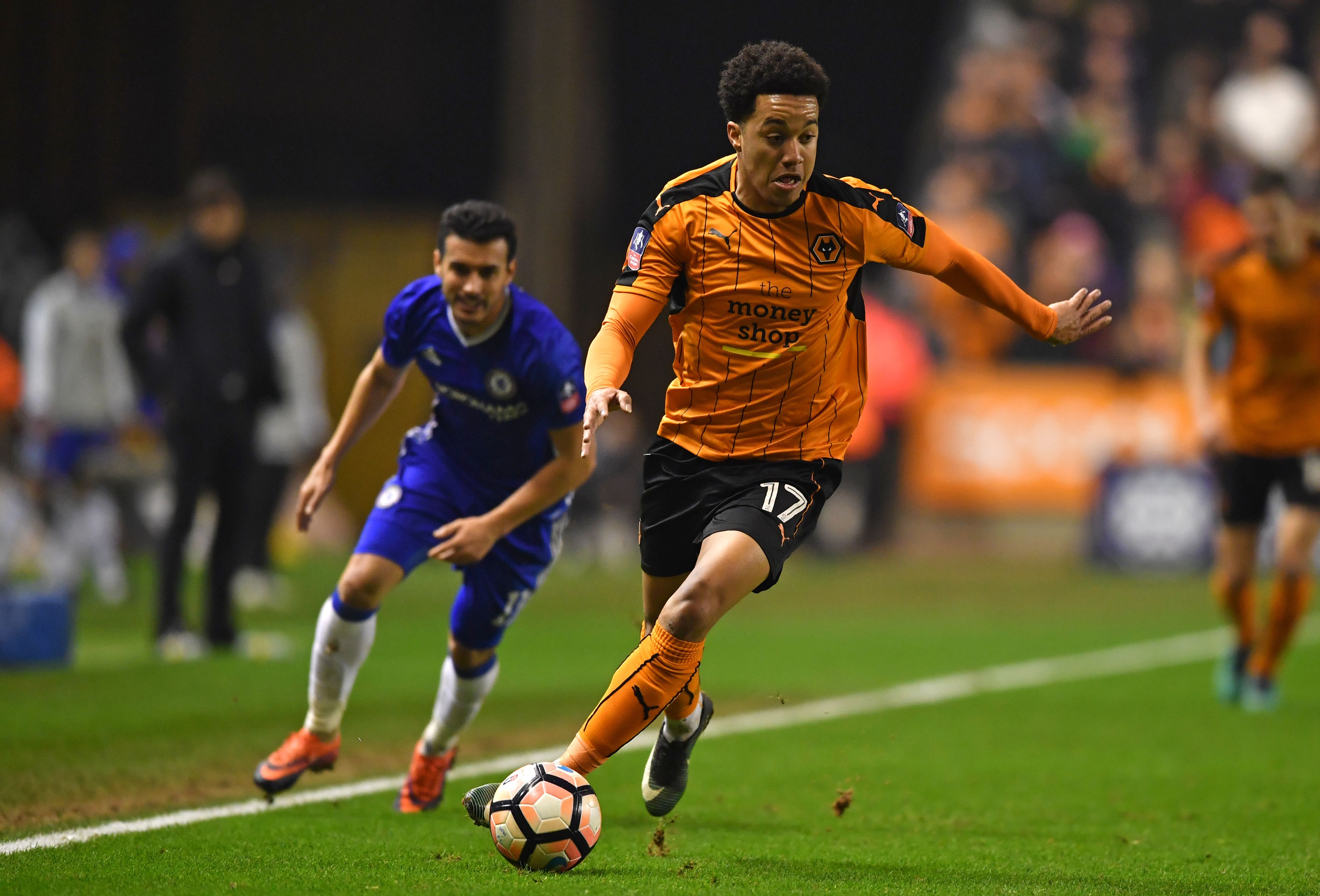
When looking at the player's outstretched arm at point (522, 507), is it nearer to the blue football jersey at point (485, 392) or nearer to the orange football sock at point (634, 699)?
the blue football jersey at point (485, 392)

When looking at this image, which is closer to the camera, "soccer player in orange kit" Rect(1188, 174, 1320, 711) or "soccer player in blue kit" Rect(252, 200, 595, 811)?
"soccer player in blue kit" Rect(252, 200, 595, 811)

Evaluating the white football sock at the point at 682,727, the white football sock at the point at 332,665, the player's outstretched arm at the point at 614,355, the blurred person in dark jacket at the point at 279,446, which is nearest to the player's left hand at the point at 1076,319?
the player's outstretched arm at the point at 614,355

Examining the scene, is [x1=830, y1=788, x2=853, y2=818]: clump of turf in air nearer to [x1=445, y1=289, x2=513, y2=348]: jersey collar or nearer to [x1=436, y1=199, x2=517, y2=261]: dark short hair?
[x1=445, y1=289, x2=513, y2=348]: jersey collar

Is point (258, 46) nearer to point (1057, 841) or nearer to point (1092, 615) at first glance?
point (1092, 615)

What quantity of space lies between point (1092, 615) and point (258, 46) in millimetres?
13628

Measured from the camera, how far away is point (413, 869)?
15.9ft

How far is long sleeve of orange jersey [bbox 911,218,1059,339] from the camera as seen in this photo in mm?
5465

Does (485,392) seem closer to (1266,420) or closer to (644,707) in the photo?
(644,707)

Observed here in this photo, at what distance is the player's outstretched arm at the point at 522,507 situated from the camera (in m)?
5.66

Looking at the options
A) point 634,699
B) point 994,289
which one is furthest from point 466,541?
point 994,289

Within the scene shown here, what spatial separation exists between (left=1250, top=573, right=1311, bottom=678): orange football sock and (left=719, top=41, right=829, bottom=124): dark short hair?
5182 millimetres

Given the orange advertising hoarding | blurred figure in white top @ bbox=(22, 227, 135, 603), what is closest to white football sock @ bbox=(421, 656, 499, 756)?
blurred figure in white top @ bbox=(22, 227, 135, 603)

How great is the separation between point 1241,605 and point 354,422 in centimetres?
540

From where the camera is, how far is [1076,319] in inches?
219
